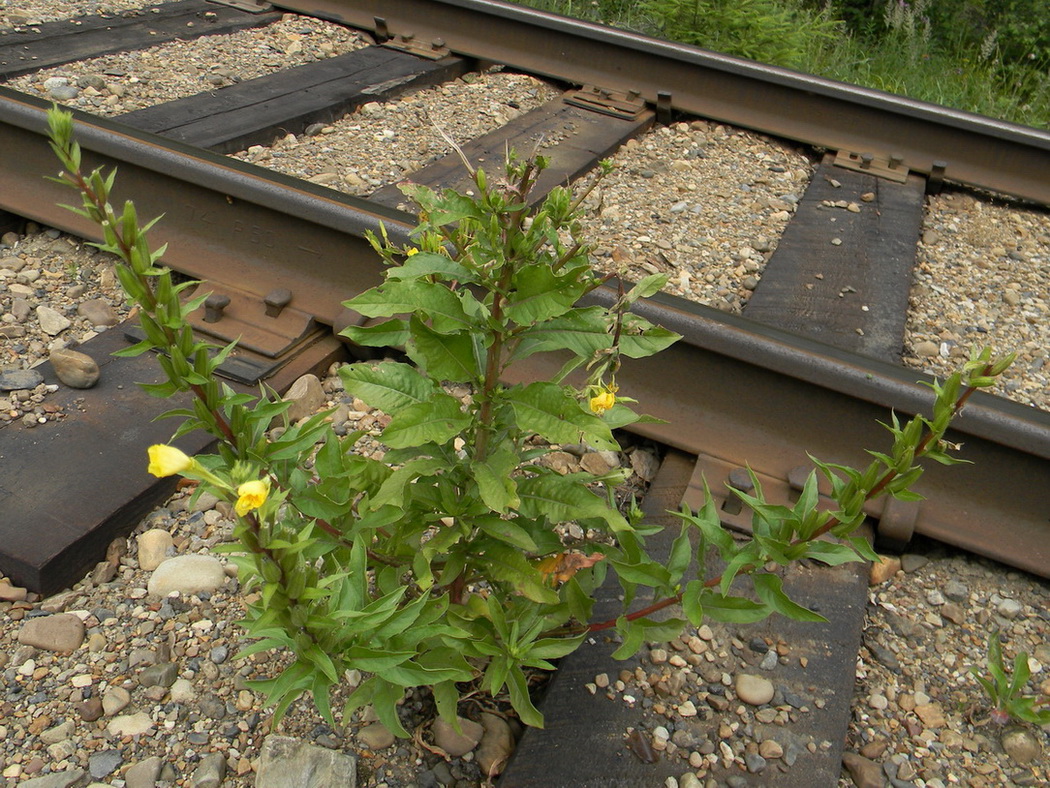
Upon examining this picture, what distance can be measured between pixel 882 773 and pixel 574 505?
2.85 feet

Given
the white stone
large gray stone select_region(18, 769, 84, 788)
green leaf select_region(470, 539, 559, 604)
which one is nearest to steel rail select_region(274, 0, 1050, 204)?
green leaf select_region(470, 539, 559, 604)

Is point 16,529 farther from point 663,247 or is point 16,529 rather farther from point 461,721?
point 663,247

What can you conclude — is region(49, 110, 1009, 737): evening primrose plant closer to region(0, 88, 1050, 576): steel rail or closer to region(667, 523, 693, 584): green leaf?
region(667, 523, 693, 584): green leaf

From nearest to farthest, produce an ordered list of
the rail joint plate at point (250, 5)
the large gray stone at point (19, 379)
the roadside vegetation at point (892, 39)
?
1. the large gray stone at point (19, 379)
2. the rail joint plate at point (250, 5)
3. the roadside vegetation at point (892, 39)

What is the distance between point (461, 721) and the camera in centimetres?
195

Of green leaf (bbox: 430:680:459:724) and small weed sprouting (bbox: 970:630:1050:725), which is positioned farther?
small weed sprouting (bbox: 970:630:1050:725)

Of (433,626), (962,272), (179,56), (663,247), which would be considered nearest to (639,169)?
(663,247)

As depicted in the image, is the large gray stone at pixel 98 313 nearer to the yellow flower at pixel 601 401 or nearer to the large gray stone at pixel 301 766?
the large gray stone at pixel 301 766

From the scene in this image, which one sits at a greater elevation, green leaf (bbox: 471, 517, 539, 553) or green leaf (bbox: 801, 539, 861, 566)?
green leaf (bbox: 801, 539, 861, 566)

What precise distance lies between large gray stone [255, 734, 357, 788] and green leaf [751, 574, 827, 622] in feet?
2.74

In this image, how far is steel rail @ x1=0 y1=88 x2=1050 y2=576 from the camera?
2.42 metres

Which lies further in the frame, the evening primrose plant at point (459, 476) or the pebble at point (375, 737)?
the pebble at point (375, 737)

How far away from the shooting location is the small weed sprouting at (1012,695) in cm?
201

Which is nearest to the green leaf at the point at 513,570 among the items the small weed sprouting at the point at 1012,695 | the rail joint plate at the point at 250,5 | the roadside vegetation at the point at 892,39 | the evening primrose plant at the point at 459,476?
the evening primrose plant at the point at 459,476
